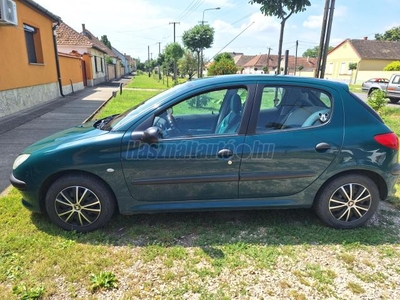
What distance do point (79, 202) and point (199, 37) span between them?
1012 inches

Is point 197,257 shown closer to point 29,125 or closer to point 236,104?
point 236,104

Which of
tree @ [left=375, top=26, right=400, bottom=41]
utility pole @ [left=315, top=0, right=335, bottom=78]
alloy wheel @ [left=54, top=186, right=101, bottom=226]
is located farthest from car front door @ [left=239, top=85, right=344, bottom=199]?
tree @ [left=375, top=26, right=400, bottom=41]

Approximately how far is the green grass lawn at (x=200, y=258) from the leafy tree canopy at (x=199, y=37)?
25.4 meters

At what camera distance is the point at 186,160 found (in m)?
2.84

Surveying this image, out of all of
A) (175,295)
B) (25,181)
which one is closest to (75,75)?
(25,181)

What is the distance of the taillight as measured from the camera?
2.96 metres

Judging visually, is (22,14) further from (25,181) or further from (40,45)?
(25,181)

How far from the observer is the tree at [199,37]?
85.6 ft

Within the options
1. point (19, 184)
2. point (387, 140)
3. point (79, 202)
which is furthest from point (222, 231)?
point (19, 184)

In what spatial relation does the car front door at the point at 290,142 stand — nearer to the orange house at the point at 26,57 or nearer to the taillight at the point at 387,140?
the taillight at the point at 387,140

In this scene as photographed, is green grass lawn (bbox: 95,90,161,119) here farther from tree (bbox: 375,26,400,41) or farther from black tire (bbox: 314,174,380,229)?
tree (bbox: 375,26,400,41)

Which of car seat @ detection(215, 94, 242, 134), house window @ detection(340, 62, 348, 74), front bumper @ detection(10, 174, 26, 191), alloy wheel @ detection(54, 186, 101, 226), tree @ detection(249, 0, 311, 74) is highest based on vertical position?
tree @ detection(249, 0, 311, 74)

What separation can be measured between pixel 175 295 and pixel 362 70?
46.0 m

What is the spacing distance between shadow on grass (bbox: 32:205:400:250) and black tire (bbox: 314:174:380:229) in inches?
4.9
